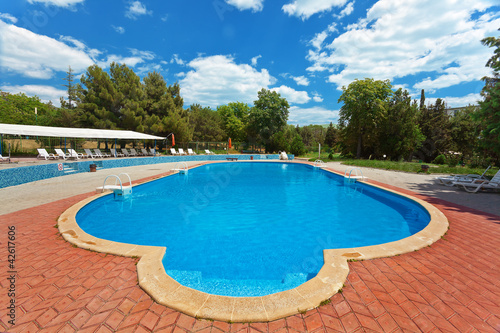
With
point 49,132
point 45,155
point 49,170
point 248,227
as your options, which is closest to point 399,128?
point 248,227

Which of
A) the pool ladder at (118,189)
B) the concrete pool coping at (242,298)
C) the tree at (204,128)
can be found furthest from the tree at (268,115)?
the concrete pool coping at (242,298)

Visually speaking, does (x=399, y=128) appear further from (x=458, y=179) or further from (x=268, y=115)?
(x=268, y=115)

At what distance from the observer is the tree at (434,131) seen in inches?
1088

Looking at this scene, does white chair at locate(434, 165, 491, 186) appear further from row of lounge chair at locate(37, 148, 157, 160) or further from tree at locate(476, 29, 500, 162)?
row of lounge chair at locate(37, 148, 157, 160)

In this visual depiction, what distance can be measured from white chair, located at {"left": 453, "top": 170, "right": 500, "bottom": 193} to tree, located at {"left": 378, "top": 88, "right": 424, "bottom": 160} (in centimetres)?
1669

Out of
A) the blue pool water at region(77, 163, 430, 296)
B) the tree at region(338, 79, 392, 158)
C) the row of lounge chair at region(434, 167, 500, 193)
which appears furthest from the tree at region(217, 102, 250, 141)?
the row of lounge chair at region(434, 167, 500, 193)

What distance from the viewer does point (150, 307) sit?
2.35 meters

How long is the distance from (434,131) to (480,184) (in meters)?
26.0

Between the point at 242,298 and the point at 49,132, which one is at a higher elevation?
the point at 49,132

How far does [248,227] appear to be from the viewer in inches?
244

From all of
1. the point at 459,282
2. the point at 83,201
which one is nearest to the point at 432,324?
the point at 459,282

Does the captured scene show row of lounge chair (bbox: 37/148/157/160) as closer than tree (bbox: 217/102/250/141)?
Answer: Yes

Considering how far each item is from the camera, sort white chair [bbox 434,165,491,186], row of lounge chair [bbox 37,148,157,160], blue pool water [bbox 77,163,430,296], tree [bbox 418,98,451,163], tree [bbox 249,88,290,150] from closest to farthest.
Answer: blue pool water [bbox 77,163,430,296]
white chair [bbox 434,165,491,186]
row of lounge chair [bbox 37,148,157,160]
tree [bbox 418,98,451,163]
tree [bbox 249,88,290,150]

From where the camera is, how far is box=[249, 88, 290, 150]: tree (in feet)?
118
